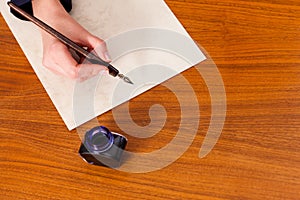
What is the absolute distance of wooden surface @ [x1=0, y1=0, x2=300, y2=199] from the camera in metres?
0.79

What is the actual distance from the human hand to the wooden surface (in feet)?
0.19

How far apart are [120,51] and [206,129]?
24 cm

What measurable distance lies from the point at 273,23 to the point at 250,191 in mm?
365

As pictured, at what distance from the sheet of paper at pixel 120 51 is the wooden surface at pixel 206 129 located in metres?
0.02

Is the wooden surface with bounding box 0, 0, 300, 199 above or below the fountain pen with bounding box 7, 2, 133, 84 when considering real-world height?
below

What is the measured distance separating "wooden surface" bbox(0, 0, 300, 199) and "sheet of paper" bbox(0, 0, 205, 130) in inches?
0.8

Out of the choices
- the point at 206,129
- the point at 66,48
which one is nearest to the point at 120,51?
the point at 66,48

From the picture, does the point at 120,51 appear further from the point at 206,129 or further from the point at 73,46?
→ the point at 206,129

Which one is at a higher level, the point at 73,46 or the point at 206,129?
the point at 73,46

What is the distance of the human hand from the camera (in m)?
0.89

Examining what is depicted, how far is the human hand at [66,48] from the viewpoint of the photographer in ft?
2.90

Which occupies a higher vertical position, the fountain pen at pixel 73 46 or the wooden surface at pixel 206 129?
the fountain pen at pixel 73 46

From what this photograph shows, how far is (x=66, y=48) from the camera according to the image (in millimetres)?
906

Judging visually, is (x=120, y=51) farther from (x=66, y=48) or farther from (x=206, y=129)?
(x=206, y=129)
